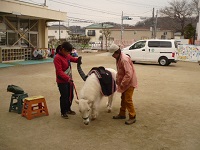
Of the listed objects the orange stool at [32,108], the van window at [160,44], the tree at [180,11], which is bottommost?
the orange stool at [32,108]

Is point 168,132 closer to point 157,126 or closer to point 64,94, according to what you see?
point 157,126

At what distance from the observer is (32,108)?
16.7 ft

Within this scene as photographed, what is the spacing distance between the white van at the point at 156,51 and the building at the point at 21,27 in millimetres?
7029

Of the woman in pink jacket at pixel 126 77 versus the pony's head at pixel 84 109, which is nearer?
the pony's head at pixel 84 109

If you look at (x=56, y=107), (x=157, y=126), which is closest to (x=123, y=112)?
(x=157, y=126)

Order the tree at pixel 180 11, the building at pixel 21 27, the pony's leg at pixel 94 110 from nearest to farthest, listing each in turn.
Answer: the pony's leg at pixel 94 110 < the building at pixel 21 27 < the tree at pixel 180 11

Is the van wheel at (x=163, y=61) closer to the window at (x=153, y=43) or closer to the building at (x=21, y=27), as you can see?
the window at (x=153, y=43)

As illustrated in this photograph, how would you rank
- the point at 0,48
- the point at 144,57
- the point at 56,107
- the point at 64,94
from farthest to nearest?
the point at 144,57 < the point at 0,48 < the point at 56,107 < the point at 64,94

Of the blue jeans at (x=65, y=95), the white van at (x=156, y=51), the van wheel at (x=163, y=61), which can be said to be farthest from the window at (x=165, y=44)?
the blue jeans at (x=65, y=95)

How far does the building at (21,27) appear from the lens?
14.8 m

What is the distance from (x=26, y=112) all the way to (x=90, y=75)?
1.55m

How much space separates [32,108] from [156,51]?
1199 centimetres

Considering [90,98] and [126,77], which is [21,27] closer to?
[90,98]

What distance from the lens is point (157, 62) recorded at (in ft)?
53.9
